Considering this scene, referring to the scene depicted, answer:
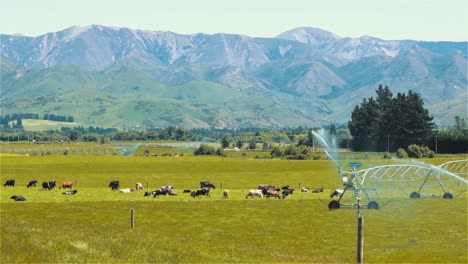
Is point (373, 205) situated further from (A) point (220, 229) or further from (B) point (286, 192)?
(B) point (286, 192)

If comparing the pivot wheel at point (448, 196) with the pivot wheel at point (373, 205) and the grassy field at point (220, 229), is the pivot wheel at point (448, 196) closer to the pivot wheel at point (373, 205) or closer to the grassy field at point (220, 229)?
the grassy field at point (220, 229)

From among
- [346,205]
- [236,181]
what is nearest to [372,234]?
[346,205]

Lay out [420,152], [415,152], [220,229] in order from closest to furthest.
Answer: [220,229], [420,152], [415,152]

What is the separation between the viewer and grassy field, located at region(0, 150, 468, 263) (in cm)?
4738

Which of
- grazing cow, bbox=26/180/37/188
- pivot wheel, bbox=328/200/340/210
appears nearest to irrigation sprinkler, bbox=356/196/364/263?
pivot wheel, bbox=328/200/340/210

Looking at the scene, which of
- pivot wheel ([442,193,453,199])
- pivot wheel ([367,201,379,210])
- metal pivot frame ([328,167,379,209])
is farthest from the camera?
pivot wheel ([442,193,453,199])

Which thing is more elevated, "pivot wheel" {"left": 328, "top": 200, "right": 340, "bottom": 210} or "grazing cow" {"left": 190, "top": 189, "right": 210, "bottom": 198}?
"pivot wheel" {"left": 328, "top": 200, "right": 340, "bottom": 210}

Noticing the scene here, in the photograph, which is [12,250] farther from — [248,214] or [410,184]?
[410,184]

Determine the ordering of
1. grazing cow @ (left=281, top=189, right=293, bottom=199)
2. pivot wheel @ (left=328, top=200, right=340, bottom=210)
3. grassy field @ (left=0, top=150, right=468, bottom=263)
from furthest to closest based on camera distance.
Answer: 1. grazing cow @ (left=281, top=189, right=293, bottom=199)
2. pivot wheel @ (left=328, top=200, right=340, bottom=210)
3. grassy field @ (left=0, top=150, right=468, bottom=263)

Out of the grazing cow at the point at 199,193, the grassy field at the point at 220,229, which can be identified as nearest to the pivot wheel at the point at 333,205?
the grassy field at the point at 220,229

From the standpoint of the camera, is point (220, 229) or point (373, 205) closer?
→ point (220, 229)

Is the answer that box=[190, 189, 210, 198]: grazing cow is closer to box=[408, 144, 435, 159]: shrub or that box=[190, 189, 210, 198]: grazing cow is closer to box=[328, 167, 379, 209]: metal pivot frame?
box=[328, 167, 379, 209]: metal pivot frame

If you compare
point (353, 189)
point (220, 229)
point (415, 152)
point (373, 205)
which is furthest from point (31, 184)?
point (415, 152)

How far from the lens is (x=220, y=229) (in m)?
64.9
